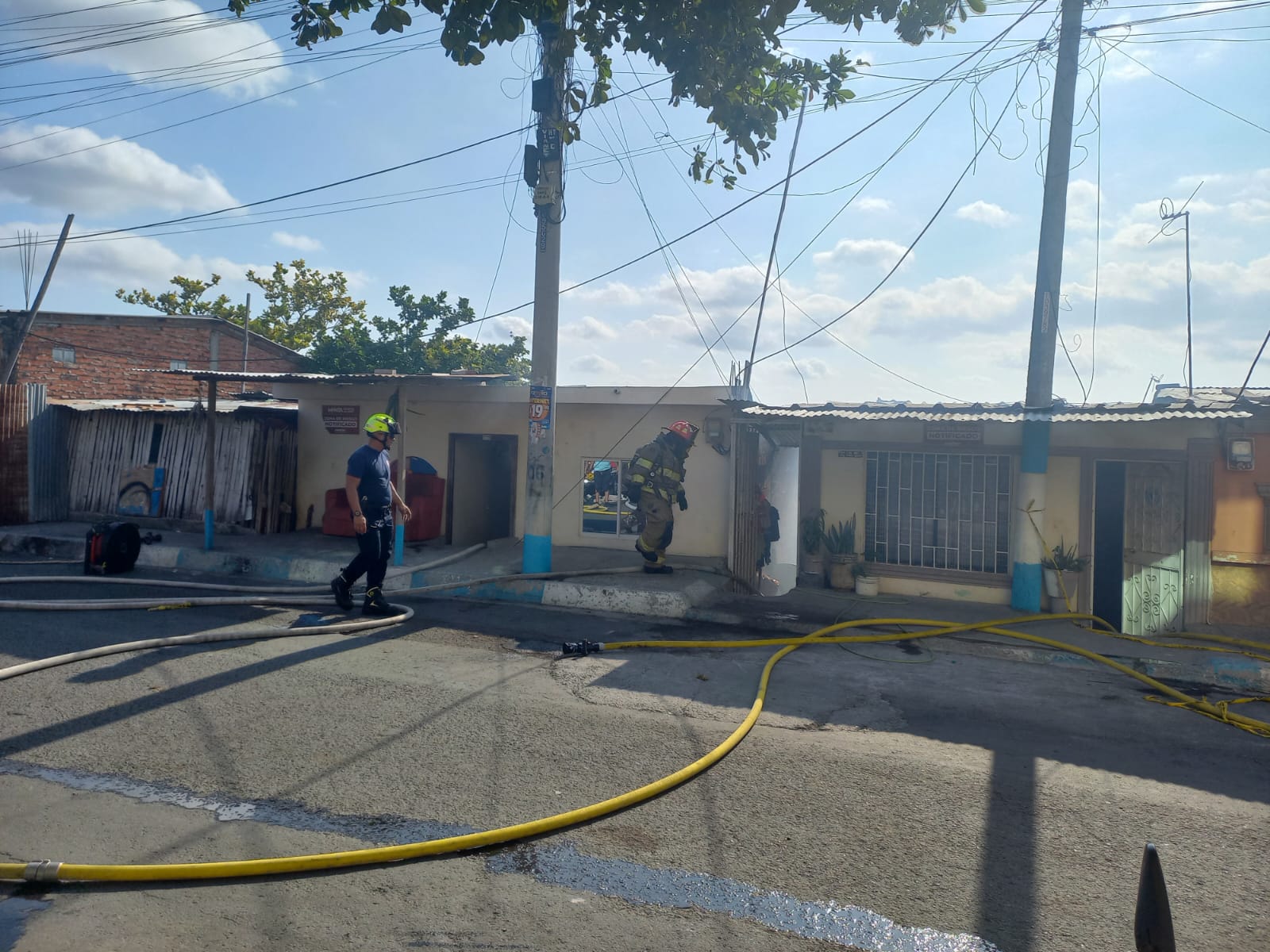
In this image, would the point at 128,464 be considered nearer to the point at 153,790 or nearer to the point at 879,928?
the point at 153,790

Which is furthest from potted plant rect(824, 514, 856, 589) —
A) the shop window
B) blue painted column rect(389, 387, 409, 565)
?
blue painted column rect(389, 387, 409, 565)

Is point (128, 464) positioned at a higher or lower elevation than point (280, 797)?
higher

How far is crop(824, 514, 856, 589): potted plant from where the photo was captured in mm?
10945

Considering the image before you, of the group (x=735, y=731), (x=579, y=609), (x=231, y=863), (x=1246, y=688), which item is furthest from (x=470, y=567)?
(x=1246, y=688)

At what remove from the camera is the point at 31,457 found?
48.9ft

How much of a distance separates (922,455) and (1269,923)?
7.95 meters

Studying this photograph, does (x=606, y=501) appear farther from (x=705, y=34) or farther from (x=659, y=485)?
(x=705, y=34)

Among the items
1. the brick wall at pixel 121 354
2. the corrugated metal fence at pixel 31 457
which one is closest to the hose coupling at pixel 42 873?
the corrugated metal fence at pixel 31 457

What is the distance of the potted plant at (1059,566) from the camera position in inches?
386

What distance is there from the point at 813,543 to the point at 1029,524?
2.71m

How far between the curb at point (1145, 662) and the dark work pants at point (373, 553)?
4021 millimetres

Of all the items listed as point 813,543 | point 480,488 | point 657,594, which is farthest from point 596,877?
point 480,488

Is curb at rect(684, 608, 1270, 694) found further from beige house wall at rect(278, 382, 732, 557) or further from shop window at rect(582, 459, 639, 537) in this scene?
shop window at rect(582, 459, 639, 537)

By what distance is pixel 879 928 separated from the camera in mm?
3121
